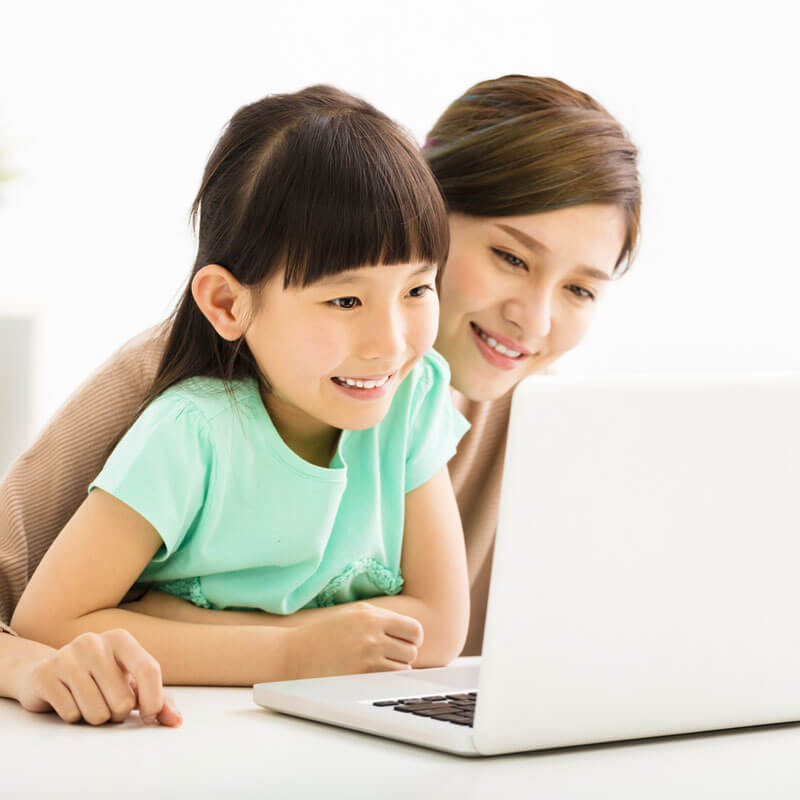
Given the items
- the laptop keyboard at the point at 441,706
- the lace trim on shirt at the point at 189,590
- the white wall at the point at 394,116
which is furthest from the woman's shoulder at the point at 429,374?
the white wall at the point at 394,116

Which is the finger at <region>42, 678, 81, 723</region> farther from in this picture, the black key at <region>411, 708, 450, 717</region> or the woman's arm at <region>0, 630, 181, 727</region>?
the black key at <region>411, 708, 450, 717</region>

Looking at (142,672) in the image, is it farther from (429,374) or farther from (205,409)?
(429,374)

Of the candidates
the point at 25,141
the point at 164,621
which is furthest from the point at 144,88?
the point at 164,621

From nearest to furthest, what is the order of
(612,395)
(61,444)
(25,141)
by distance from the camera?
1. (612,395)
2. (61,444)
3. (25,141)

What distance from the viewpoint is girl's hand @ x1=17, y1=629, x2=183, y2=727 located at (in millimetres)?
813

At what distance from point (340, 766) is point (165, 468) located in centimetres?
42

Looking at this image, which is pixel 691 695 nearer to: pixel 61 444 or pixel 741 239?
pixel 61 444

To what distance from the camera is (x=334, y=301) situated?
3.51ft

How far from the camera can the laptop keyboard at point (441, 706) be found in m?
0.79

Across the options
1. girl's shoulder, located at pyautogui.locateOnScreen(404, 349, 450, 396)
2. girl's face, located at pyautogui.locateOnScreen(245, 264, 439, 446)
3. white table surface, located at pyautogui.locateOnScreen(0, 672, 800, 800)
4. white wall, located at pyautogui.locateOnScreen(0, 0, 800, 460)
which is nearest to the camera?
white table surface, located at pyautogui.locateOnScreen(0, 672, 800, 800)

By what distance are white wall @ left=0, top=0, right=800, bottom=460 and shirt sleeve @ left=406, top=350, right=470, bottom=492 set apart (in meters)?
1.80

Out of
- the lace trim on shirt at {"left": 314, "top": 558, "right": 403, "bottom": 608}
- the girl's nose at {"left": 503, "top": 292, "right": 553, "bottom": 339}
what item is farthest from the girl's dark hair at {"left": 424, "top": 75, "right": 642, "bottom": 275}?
the lace trim on shirt at {"left": 314, "top": 558, "right": 403, "bottom": 608}

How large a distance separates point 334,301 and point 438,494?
299 mm

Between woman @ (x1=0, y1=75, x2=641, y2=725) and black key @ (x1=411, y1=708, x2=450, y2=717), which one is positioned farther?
woman @ (x1=0, y1=75, x2=641, y2=725)
